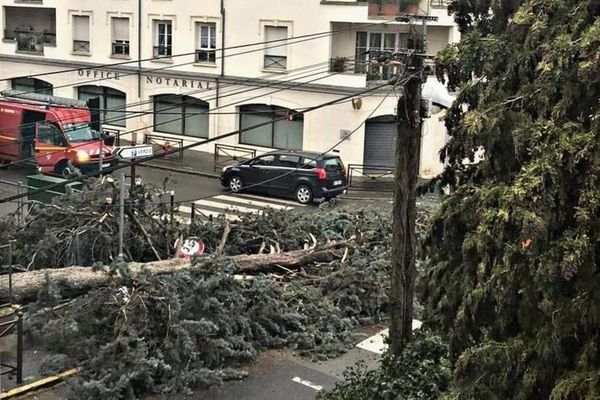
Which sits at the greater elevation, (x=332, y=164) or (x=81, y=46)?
(x=81, y=46)

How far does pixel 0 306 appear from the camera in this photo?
12.8 meters

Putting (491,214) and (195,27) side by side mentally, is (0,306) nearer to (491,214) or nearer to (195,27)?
(491,214)

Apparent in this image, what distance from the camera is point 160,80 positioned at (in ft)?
113

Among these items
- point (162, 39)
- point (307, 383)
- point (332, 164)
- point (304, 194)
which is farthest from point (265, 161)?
point (307, 383)

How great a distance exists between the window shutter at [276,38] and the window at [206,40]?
8.74ft

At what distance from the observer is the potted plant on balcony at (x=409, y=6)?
29531mm

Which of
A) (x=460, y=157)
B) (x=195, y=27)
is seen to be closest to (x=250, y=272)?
(x=460, y=157)

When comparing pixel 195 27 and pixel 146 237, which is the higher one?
pixel 195 27

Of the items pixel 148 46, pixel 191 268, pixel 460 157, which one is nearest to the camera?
pixel 460 157

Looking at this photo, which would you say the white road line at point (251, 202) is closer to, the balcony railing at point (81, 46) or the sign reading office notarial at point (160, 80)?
the sign reading office notarial at point (160, 80)

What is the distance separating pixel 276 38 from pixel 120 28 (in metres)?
8.26

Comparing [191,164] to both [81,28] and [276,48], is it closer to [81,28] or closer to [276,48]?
[276,48]

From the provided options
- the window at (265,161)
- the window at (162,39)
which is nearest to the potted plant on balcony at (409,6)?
the window at (265,161)

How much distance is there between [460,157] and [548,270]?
2.14 meters
